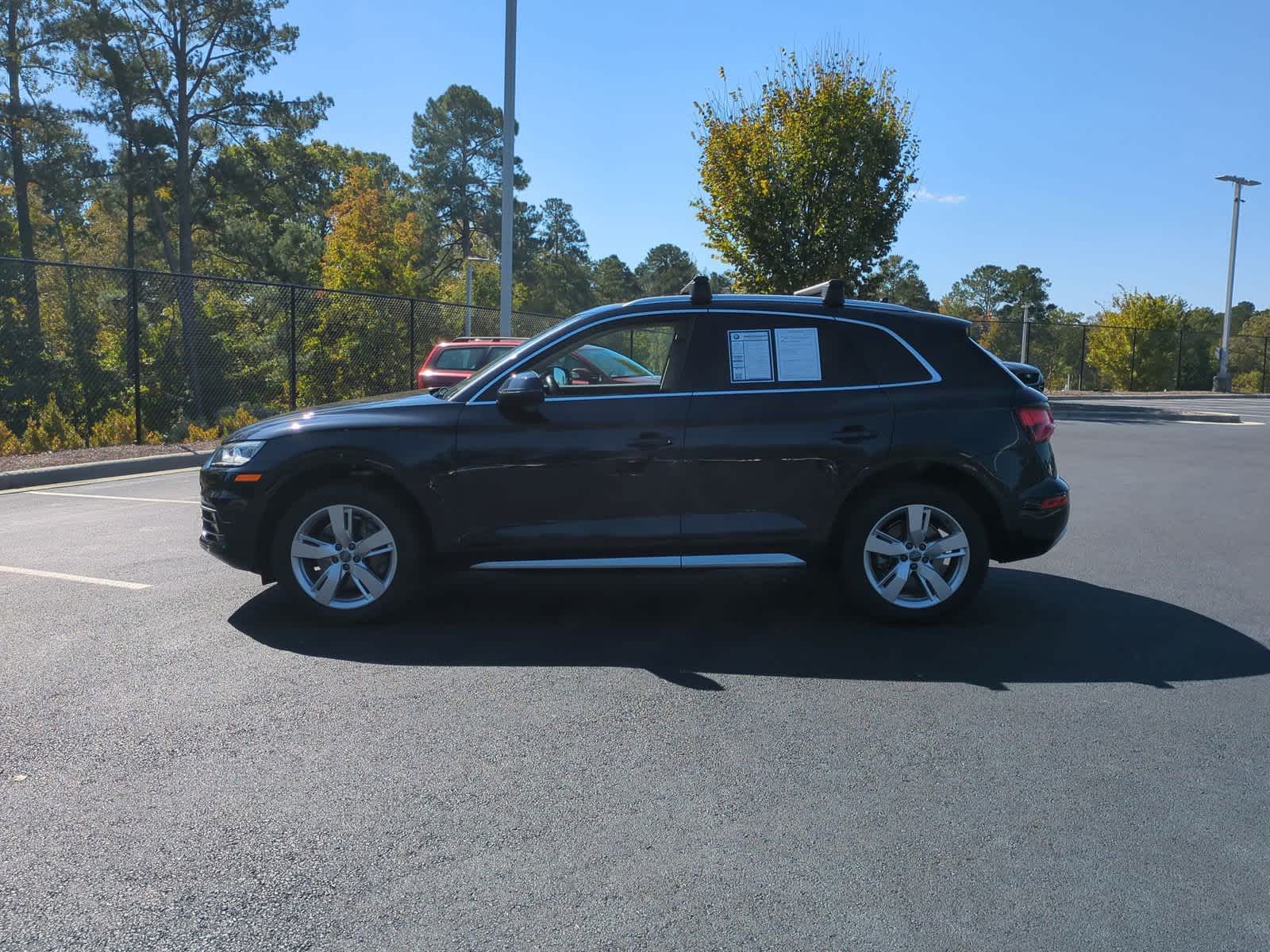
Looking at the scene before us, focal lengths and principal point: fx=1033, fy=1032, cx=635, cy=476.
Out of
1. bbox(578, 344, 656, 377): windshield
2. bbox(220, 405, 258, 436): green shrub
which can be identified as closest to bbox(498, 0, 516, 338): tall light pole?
bbox(220, 405, 258, 436): green shrub

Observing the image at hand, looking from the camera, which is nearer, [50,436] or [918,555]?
[918,555]

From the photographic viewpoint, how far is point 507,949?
103 inches

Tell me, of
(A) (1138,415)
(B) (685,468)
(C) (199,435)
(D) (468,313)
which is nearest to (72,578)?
(B) (685,468)

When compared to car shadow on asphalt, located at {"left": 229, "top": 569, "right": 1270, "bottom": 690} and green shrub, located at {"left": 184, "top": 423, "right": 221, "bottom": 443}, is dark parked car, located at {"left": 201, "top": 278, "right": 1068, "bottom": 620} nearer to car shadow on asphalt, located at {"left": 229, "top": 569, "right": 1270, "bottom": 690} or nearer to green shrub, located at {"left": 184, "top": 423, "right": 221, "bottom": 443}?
car shadow on asphalt, located at {"left": 229, "top": 569, "right": 1270, "bottom": 690}

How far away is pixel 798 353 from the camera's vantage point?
5758 mm

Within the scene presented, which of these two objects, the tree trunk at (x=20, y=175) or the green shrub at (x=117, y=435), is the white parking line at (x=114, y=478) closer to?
the green shrub at (x=117, y=435)

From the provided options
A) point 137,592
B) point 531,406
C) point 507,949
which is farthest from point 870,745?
point 137,592

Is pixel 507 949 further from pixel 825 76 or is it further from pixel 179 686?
pixel 825 76

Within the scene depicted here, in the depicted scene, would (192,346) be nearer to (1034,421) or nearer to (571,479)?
(571,479)

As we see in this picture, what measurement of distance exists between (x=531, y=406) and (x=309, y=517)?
136 centimetres

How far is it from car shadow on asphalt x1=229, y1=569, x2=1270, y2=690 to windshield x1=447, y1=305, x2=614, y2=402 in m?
1.05

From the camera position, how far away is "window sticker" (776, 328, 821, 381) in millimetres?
5734

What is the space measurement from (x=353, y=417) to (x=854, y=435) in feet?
8.97

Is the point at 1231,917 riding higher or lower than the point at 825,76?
lower
